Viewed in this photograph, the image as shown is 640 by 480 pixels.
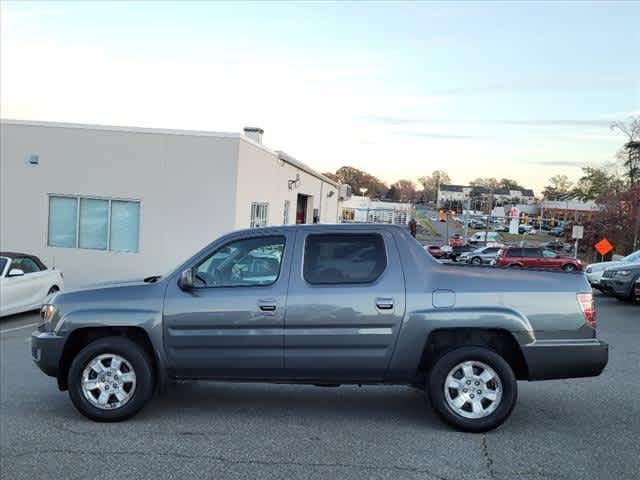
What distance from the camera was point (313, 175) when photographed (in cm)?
3506

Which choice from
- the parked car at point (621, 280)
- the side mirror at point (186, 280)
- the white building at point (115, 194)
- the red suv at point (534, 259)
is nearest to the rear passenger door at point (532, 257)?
the red suv at point (534, 259)

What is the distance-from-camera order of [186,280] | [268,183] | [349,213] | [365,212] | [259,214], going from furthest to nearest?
[349,213] < [365,212] < [268,183] < [259,214] < [186,280]

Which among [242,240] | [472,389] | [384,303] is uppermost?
[242,240]

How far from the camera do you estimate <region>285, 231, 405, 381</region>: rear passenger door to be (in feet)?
18.3

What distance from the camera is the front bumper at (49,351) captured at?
5.95 meters

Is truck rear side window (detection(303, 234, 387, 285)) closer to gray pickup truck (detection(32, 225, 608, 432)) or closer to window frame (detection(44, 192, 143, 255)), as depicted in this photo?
gray pickup truck (detection(32, 225, 608, 432))

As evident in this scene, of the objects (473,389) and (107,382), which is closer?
(473,389)

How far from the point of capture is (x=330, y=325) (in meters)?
5.60

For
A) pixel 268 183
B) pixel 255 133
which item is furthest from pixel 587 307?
pixel 255 133

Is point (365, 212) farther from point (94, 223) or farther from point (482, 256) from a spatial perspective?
point (94, 223)

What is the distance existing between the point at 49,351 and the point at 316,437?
257 cm

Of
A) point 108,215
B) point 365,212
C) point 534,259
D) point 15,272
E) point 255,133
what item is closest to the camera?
point 15,272

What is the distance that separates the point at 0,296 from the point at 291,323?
924cm

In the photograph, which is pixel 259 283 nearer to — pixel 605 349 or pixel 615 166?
pixel 605 349
